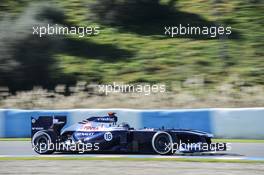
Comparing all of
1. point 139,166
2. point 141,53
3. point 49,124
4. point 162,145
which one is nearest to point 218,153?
point 162,145

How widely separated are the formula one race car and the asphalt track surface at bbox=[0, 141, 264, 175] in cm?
13

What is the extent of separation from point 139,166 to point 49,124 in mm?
1848

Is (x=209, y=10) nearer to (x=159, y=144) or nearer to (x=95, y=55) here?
(x=95, y=55)

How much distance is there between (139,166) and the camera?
8.11 m

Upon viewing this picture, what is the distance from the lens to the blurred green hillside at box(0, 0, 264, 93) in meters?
13.8

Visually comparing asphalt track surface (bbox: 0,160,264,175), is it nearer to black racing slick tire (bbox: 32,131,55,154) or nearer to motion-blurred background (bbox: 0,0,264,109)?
black racing slick tire (bbox: 32,131,55,154)

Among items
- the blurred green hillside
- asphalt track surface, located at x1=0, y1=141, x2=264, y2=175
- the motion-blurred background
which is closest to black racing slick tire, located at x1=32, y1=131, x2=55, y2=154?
asphalt track surface, located at x1=0, y1=141, x2=264, y2=175

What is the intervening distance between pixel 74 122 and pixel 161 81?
457 centimetres

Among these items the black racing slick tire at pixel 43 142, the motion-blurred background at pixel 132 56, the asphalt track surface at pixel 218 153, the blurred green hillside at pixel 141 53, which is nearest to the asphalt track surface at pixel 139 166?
the asphalt track surface at pixel 218 153

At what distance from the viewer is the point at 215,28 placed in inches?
589

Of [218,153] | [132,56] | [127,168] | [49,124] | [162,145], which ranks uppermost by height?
[132,56]

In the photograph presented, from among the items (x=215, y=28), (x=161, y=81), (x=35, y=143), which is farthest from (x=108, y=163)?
(x=215, y=28)

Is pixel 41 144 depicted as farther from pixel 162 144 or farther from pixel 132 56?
pixel 132 56

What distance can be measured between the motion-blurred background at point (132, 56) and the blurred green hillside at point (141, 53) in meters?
0.02
